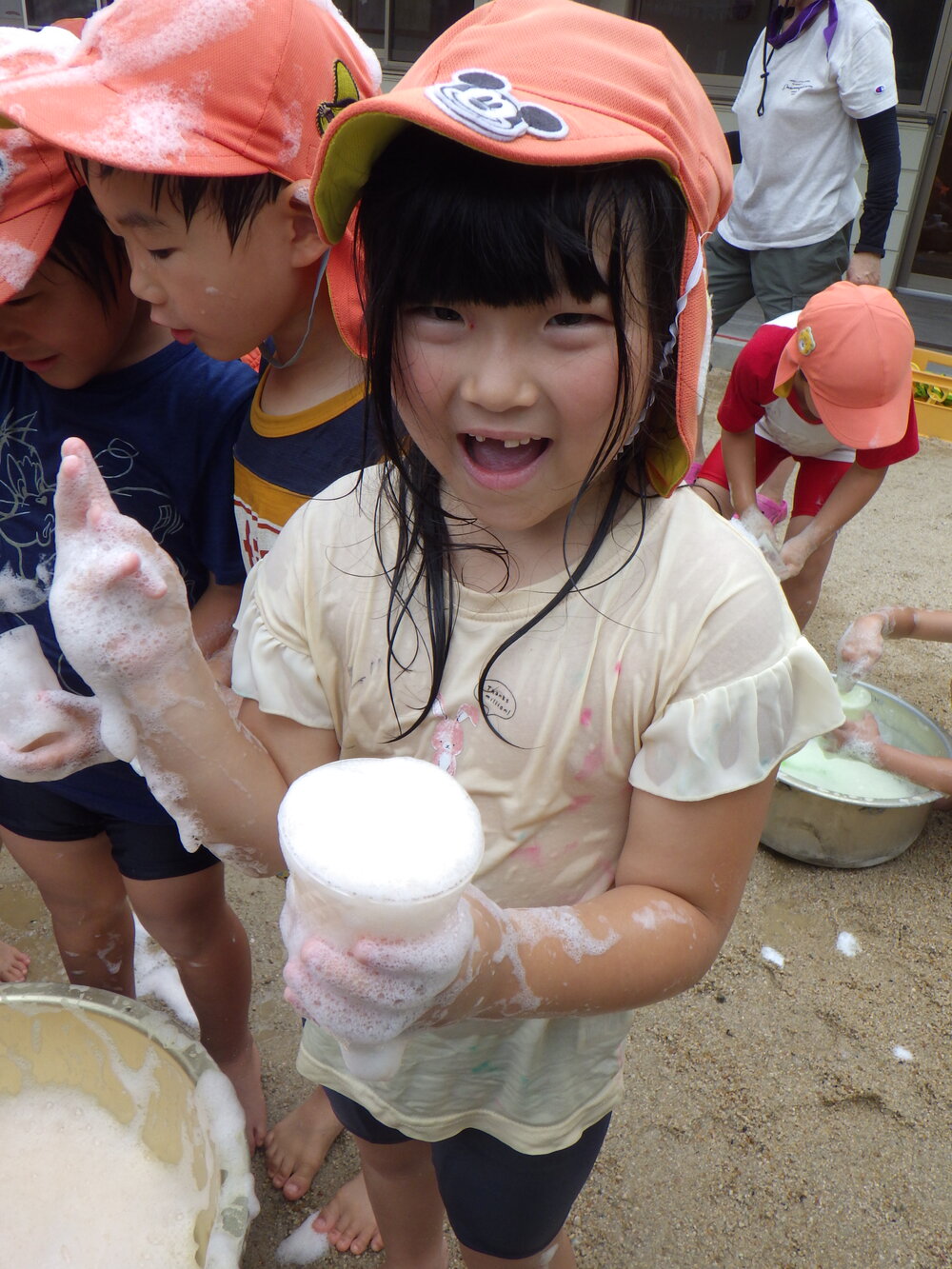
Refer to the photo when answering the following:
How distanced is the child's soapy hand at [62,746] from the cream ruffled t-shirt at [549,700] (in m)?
0.27

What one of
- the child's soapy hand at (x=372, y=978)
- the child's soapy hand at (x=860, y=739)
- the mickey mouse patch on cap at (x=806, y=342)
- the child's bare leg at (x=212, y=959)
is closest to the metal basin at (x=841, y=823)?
the child's soapy hand at (x=860, y=739)

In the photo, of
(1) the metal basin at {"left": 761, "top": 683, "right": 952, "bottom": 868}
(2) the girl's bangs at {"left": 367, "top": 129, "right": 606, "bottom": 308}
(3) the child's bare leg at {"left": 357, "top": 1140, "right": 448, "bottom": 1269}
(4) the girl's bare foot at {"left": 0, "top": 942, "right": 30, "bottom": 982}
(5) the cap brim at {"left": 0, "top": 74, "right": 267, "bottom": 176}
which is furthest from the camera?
(1) the metal basin at {"left": 761, "top": 683, "right": 952, "bottom": 868}

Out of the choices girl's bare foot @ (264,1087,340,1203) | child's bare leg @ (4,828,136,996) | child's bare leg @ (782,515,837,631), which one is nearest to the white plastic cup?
child's bare leg @ (4,828,136,996)

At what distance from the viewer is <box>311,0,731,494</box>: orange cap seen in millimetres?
795

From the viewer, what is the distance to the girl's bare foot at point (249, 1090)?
1938 mm

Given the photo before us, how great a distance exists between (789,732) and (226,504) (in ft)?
3.32

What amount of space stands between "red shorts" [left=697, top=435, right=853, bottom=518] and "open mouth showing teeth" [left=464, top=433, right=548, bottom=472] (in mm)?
2668

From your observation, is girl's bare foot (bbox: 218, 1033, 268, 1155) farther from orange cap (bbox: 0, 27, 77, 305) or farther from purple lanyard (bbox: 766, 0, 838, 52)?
purple lanyard (bbox: 766, 0, 838, 52)

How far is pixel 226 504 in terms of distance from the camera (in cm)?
158

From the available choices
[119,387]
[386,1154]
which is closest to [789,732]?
[386,1154]

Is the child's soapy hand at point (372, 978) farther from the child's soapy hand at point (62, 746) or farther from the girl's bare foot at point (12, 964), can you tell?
the girl's bare foot at point (12, 964)

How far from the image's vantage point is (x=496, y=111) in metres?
0.80

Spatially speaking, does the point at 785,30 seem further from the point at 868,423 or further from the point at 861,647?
the point at 861,647

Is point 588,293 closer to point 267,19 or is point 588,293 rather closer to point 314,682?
point 314,682
